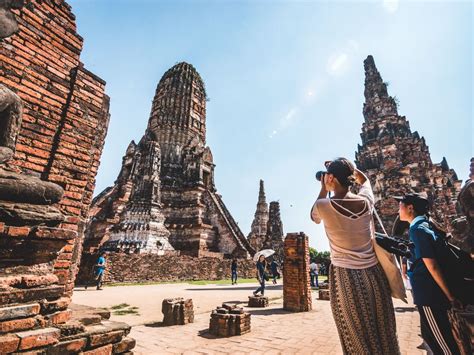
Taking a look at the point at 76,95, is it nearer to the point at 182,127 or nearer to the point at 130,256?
the point at 130,256

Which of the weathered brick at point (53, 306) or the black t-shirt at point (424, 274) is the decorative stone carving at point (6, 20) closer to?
the weathered brick at point (53, 306)

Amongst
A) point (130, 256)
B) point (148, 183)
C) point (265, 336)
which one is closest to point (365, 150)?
point (148, 183)

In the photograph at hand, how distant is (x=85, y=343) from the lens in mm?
2271

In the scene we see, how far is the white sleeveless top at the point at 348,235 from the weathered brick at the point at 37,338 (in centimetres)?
237

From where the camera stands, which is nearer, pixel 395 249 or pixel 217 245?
pixel 395 249

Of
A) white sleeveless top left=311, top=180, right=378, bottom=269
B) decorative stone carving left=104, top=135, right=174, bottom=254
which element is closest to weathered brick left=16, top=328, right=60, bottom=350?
white sleeveless top left=311, top=180, right=378, bottom=269

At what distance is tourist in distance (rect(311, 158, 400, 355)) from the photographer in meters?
1.70

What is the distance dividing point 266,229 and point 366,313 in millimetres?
34704

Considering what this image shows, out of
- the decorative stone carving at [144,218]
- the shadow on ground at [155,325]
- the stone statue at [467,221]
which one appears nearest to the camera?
the stone statue at [467,221]

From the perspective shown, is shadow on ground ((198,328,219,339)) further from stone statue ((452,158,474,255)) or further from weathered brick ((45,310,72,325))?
stone statue ((452,158,474,255))

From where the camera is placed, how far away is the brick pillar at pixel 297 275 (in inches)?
259

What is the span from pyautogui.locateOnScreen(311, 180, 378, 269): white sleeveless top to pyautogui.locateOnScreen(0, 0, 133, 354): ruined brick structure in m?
2.26

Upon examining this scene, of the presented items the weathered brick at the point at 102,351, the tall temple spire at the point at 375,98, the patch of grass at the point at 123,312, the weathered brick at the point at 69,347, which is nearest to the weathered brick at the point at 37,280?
the weathered brick at the point at 69,347

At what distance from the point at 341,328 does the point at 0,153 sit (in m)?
3.05
